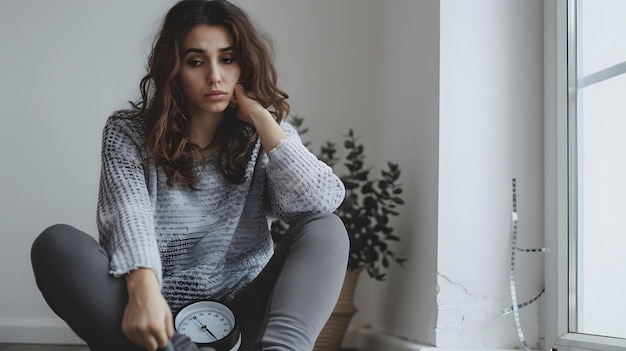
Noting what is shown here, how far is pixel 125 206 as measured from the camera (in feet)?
4.19

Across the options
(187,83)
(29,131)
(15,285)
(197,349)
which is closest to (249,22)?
(187,83)

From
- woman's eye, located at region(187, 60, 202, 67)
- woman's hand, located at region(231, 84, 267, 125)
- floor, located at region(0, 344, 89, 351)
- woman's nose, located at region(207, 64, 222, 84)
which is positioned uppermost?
woman's eye, located at region(187, 60, 202, 67)

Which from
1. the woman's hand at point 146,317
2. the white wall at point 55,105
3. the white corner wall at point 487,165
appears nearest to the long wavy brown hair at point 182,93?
the woman's hand at point 146,317

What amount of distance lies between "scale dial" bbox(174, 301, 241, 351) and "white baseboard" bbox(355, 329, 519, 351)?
75 centimetres

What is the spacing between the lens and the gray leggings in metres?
1.14

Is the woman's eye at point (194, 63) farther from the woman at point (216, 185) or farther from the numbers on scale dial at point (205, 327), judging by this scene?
the numbers on scale dial at point (205, 327)

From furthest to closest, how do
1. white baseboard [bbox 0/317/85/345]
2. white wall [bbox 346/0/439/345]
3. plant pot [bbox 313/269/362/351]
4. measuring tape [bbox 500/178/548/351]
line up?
white baseboard [bbox 0/317/85/345] → plant pot [bbox 313/269/362/351] → white wall [bbox 346/0/439/345] → measuring tape [bbox 500/178/548/351]

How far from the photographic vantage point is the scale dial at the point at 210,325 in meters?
1.29

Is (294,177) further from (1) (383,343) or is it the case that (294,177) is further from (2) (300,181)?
(1) (383,343)

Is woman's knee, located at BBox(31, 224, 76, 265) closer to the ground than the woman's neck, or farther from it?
closer to the ground

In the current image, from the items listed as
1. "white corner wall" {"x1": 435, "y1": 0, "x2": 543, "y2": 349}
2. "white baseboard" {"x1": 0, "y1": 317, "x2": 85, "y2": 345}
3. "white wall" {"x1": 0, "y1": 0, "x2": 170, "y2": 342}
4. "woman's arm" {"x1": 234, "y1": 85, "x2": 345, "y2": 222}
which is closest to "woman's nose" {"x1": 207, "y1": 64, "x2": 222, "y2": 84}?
"woman's arm" {"x1": 234, "y1": 85, "x2": 345, "y2": 222}

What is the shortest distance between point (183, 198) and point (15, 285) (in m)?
1.32

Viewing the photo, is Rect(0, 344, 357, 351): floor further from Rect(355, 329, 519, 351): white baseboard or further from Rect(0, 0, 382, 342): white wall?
Rect(355, 329, 519, 351): white baseboard
